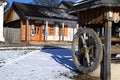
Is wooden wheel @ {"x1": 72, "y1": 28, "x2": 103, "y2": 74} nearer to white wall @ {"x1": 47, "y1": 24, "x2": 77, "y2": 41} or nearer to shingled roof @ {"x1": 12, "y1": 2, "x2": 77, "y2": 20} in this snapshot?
shingled roof @ {"x1": 12, "y1": 2, "x2": 77, "y2": 20}

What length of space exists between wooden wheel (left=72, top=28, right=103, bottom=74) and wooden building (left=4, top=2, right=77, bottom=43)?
23213 millimetres

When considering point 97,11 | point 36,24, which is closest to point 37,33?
point 36,24

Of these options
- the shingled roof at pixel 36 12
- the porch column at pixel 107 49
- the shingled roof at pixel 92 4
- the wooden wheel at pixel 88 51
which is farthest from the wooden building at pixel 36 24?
the porch column at pixel 107 49

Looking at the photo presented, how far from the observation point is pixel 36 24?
1499 inches

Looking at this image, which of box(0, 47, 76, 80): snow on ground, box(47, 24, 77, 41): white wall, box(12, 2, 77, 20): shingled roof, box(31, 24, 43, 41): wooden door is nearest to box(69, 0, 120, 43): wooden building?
box(0, 47, 76, 80): snow on ground

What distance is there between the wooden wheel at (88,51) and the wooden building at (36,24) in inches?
914

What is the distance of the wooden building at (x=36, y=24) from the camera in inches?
1394

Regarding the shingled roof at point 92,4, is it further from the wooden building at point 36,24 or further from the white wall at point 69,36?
the white wall at point 69,36

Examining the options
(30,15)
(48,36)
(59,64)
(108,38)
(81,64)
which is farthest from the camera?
(48,36)

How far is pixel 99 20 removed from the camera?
10773 millimetres

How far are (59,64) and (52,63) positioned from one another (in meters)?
0.38

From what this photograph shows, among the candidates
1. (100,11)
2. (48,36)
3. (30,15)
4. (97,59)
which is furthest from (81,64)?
(48,36)

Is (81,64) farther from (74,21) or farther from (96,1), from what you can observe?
(74,21)

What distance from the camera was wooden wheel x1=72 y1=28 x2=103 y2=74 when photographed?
417 inches
